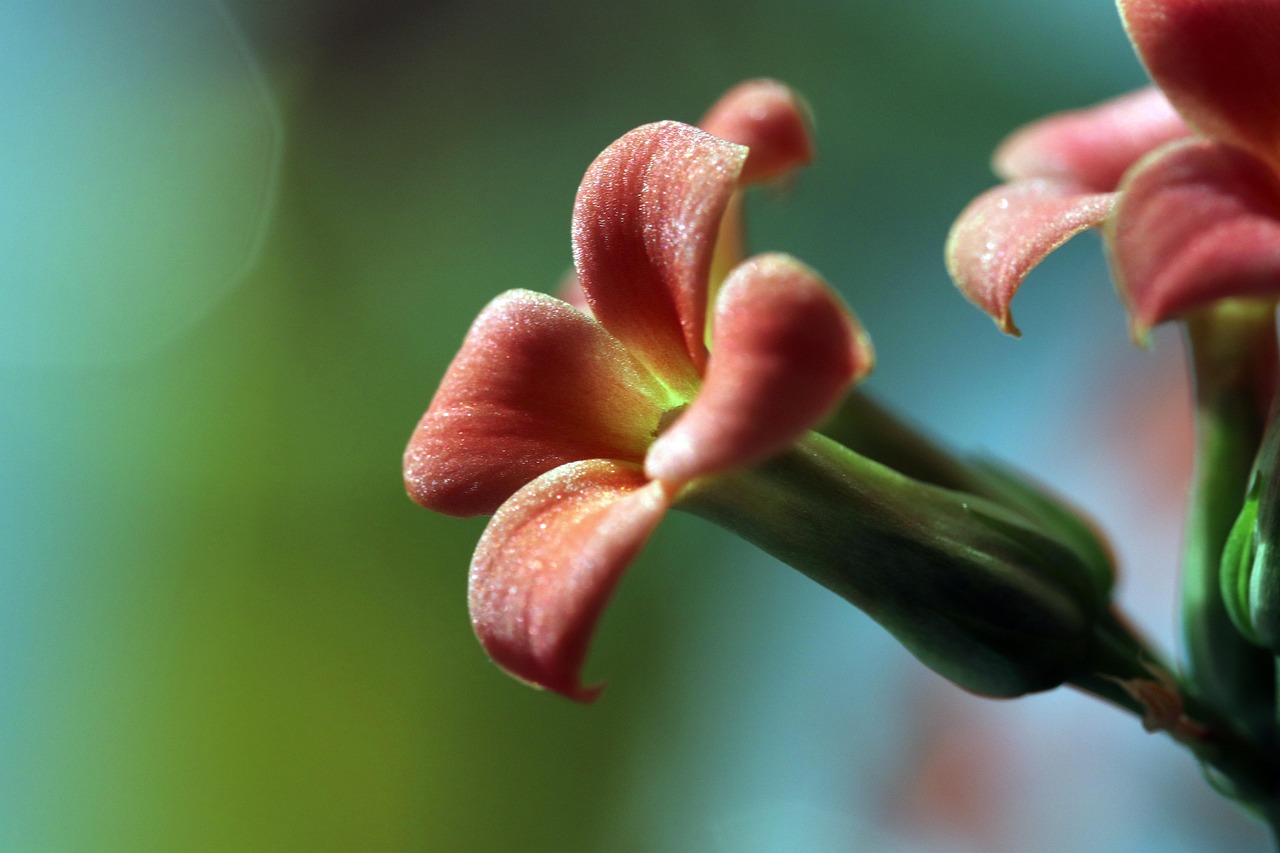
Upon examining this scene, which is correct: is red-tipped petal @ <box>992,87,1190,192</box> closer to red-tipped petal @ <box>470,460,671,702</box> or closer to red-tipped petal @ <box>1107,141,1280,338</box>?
red-tipped petal @ <box>1107,141,1280,338</box>

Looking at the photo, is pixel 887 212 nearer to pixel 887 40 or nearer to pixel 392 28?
pixel 887 40

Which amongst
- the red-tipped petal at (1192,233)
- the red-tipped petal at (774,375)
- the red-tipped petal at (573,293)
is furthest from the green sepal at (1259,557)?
the red-tipped petal at (573,293)

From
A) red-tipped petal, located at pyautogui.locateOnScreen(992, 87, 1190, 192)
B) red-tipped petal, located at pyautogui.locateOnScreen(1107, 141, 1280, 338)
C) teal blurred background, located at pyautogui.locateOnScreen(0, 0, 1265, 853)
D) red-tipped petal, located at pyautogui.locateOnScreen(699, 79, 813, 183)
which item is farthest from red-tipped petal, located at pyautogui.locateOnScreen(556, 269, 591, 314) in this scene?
teal blurred background, located at pyautogui.locateOnScreen(0, 0, 1265, 853)

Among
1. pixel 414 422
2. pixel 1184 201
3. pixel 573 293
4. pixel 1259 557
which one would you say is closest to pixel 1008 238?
pixel 1184 201

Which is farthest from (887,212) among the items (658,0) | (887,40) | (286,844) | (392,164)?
(286,844)

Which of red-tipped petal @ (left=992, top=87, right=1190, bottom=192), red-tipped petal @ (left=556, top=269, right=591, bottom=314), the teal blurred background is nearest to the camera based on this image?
red-tipped petal @ (left=992, top=87, right=1190, bottom=192)

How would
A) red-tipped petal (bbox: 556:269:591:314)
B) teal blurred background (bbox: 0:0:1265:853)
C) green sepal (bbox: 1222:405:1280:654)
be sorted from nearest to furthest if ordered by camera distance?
green sepal (bbox: 1222:405:1280:654) < red-tipped petal (bbox: 556:269:591:314) < teal blurred background (bbox: 0:0:1265:853)

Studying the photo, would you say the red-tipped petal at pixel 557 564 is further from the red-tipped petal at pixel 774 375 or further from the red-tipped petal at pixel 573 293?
the red-tipped petal at pixel 573 293
